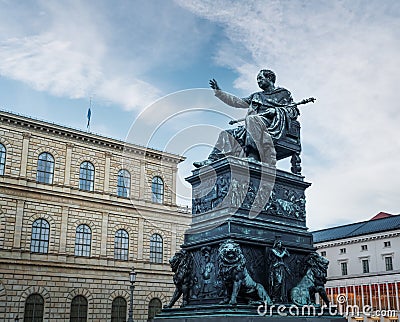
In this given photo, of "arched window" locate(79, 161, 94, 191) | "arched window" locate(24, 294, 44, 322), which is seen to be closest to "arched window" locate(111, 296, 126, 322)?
"arched window" locate(24, 294, 44, 322)

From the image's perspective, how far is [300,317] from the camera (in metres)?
7.72

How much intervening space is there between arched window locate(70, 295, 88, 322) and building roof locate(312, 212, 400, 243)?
35.1 metres

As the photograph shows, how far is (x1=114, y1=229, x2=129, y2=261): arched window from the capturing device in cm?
4628

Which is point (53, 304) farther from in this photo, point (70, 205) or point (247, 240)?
point (247, 240)

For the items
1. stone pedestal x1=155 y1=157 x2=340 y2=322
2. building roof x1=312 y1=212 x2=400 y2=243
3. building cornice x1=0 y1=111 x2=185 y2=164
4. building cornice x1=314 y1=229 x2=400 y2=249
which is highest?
building cornice x1=0 y1=111 x2=185 y2=164

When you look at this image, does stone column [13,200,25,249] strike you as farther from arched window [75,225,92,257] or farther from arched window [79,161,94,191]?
arched window [79,161,94,191]

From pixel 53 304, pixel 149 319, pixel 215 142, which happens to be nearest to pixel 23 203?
pixel 53 304

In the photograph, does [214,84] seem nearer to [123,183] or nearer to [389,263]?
[123,183]

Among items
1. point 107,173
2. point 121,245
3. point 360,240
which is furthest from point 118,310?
point 360,240

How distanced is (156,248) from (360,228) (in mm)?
Answer: 29622

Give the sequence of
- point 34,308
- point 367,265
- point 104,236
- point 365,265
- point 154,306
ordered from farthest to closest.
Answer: point 365,265, point 367,265, point 154,306, point 104,236, point 34,308

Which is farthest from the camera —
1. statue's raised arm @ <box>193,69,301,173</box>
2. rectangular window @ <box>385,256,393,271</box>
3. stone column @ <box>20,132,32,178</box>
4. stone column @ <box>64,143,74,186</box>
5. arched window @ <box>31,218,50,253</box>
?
rectangular window @ <box>385,256,393,271</box>

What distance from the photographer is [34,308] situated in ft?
132

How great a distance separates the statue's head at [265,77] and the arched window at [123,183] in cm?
3927
